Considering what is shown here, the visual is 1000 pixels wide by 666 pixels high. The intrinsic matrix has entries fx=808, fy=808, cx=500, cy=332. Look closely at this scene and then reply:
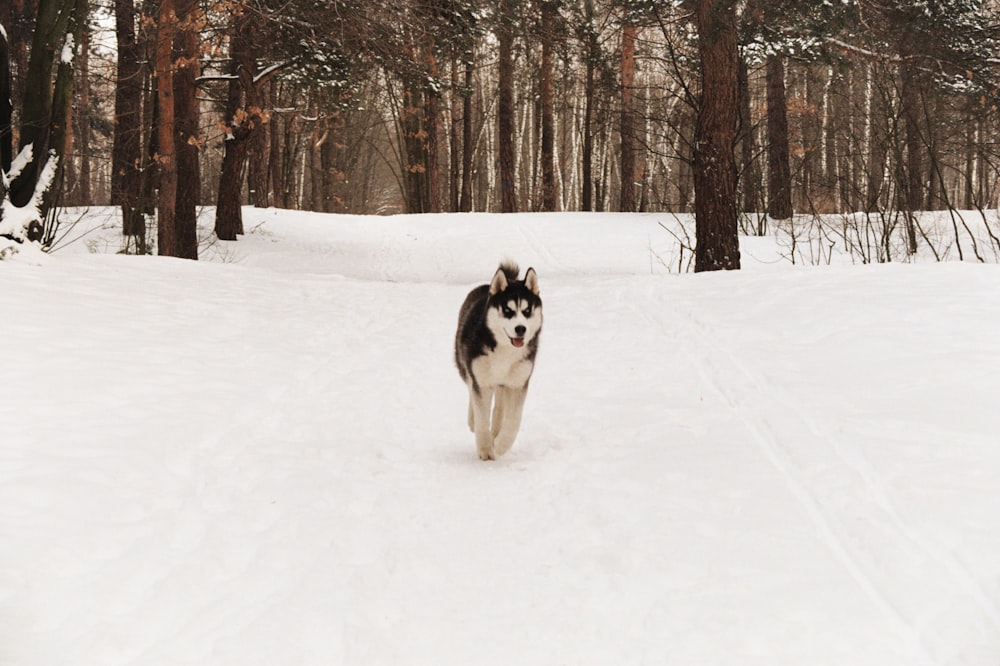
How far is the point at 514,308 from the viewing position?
18.4ft

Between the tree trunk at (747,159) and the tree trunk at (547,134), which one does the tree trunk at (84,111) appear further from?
the tree trunk at (747,159)

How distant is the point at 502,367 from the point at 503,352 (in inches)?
4.4

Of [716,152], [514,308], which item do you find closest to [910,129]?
[716,152]

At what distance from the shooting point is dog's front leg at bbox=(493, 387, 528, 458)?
5.89 meters

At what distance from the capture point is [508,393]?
19.4 ft

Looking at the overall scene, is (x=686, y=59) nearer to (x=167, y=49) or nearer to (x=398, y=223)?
(x=398, y=223)

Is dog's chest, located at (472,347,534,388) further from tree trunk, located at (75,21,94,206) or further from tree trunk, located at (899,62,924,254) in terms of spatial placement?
tree trunk, located at (75,21,94,206)

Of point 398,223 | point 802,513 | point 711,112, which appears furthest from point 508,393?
point 398,223

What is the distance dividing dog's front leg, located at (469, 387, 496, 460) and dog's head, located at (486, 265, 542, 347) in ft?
1.41

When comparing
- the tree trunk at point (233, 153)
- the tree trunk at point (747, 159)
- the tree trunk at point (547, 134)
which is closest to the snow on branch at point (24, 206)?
the tree trunk at point (233, 153)

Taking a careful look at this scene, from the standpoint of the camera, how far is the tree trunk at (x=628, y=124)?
2523cm

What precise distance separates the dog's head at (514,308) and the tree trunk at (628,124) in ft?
60.4

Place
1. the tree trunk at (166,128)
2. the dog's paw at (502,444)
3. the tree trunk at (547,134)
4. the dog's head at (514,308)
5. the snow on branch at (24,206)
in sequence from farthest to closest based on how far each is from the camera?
the tree trunk at (547,134)
the tree trunk at (166,128)
the snow on branch at (24,206)
the dog's paw at (502,444)
the dog's head at (514,308)

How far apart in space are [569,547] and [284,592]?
1.52 metres
